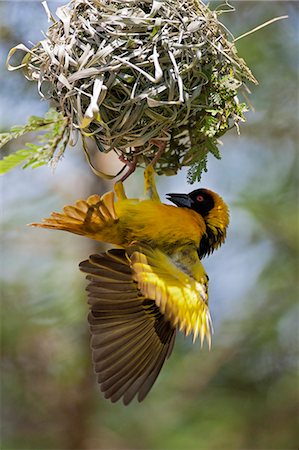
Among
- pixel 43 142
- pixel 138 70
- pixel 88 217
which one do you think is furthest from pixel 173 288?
pixel 138 70

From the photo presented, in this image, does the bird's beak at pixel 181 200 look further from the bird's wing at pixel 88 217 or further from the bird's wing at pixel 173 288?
the bird's wing at pixel 88 217

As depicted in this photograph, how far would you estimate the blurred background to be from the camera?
5371mm

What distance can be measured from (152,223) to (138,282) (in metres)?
0.30

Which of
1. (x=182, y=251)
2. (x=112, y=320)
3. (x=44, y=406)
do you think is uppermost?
(x=182, y=251)

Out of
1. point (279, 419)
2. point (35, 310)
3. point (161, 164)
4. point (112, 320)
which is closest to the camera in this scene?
point (112, 320)

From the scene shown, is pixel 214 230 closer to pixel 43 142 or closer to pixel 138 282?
pixel 138 282

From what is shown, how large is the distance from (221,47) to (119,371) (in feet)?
4.14

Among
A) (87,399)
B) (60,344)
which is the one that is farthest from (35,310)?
(87,399)

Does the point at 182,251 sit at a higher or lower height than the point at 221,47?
lower

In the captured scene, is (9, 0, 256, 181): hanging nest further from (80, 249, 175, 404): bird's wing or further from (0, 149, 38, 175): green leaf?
(80, 249, 175, 404): bird's wing

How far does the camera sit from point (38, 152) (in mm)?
2977

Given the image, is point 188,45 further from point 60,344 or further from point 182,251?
point 60,344

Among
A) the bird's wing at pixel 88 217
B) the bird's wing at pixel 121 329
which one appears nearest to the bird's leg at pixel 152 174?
the bird's wing at pixel 88 217

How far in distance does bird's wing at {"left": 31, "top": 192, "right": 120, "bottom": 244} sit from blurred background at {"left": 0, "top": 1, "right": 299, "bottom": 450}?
2066 mm
